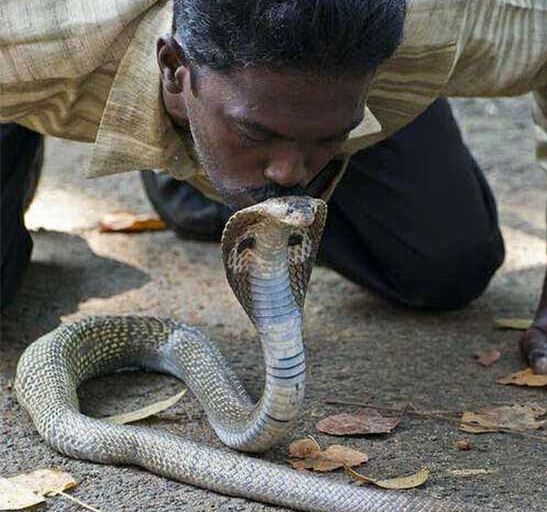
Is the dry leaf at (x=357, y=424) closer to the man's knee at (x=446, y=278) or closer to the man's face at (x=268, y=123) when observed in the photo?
the man's face at (x=268, y=123)

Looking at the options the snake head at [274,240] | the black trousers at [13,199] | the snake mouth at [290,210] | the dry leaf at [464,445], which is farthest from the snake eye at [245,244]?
the black trousers at [13,199]

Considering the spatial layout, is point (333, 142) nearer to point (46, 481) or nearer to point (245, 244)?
point (245, 244)

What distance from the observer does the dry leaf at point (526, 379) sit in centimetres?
333

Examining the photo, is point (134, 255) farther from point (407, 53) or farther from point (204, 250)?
point (407, 53)

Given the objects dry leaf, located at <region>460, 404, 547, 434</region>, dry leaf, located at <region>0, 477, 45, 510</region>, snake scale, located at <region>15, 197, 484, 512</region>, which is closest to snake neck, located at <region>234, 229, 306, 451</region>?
snake scale, located at <region>15, 197, 484, 512</region>

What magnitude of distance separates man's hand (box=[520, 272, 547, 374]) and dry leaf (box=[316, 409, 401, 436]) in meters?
0.53

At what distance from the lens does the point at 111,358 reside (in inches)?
132

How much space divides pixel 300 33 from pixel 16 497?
1.06 metres

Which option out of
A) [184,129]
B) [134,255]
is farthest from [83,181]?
[184,129]

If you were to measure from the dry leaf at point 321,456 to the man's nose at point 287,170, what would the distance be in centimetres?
61

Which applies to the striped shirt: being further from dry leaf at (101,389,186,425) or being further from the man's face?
dry leaf at (101,389,186,425)

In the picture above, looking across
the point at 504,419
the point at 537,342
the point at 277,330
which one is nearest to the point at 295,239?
the point at 277,330

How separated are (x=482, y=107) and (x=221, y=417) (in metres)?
3.83

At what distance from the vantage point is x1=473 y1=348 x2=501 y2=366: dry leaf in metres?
3.51
